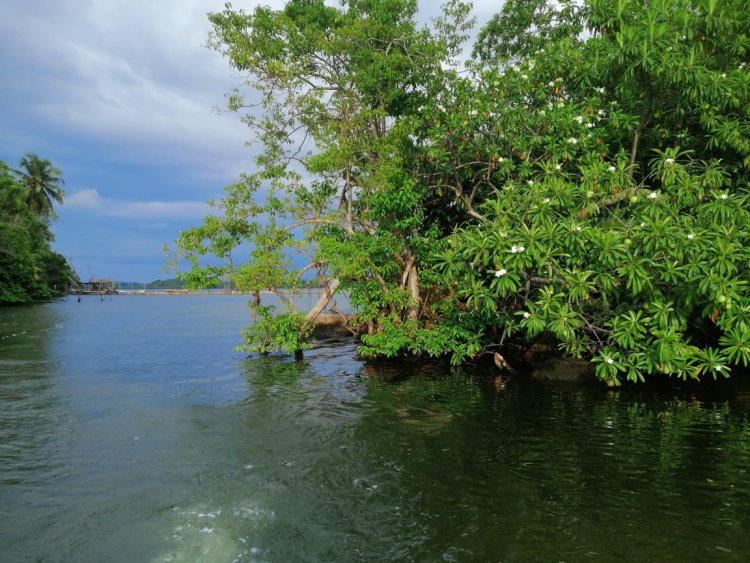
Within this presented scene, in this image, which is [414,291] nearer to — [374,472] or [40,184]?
[374,472]

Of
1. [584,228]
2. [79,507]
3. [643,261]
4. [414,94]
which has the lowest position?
[79,507]

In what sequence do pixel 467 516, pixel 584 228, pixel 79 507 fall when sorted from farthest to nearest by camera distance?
pixel 584 228, pixel 79 507, pixel 467 516

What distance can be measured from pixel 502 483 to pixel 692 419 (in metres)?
4.64

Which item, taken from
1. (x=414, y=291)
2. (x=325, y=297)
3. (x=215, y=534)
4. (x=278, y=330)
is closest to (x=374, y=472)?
(x=215, y=534)

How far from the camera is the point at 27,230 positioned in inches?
1576

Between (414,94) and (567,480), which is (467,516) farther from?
(414,94)

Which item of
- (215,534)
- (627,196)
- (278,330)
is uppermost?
(627,196)

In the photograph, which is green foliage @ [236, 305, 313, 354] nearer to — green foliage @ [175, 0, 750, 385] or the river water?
green foliage @ [175, 0, 750, 385]

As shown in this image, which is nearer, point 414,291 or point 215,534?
point 215,534

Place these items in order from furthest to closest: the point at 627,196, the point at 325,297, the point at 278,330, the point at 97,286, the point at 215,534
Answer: the point at 97,286
the point at 325,297
the point at 278,330
the point at 627,196
the point at 215,534

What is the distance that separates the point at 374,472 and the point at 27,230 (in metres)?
45.0

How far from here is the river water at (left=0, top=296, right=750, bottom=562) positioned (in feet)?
14.9

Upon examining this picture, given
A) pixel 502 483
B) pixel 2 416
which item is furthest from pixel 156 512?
pixel 2 416

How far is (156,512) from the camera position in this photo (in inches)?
205
